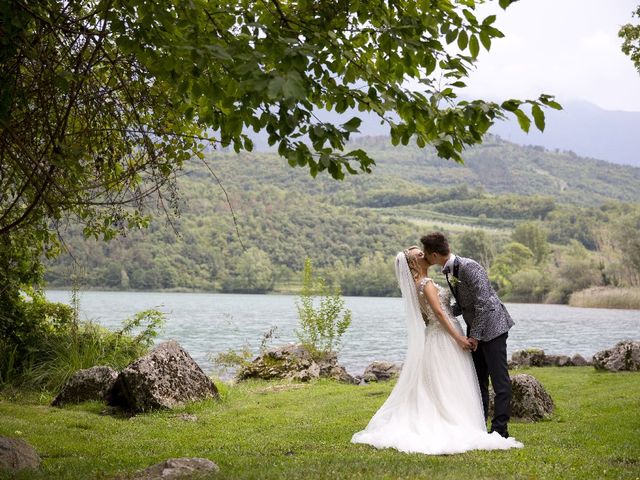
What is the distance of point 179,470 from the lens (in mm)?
6395

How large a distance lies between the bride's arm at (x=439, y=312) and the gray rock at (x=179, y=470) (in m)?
4.21

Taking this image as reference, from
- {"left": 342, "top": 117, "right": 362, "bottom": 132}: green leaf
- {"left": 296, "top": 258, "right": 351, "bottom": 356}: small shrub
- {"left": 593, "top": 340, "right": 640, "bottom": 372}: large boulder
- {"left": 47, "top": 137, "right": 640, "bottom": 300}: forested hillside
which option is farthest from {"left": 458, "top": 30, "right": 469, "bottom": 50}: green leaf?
{"left": 47, "top": 137, "right": 640, "bottom": 300}: forested hillside

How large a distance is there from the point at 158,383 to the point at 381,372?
1075cm

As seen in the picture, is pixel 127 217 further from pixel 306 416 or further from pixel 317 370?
pixel 317 370

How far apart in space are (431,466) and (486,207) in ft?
623

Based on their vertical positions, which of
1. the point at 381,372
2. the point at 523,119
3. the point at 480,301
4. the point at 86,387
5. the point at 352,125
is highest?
the point at 523,119

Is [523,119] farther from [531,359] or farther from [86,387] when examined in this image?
[531,359]

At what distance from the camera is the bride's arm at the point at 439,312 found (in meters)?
9.73

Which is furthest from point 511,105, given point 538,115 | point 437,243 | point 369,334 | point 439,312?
point 369,334

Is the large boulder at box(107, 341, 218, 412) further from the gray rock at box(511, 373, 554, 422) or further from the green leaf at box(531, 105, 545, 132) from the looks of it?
the green leaf at box(531, 105, 545, 132)

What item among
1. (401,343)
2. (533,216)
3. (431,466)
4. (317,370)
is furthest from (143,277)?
(533,216)

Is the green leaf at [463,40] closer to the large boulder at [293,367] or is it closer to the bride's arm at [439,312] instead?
the bride's arm at [439,312]

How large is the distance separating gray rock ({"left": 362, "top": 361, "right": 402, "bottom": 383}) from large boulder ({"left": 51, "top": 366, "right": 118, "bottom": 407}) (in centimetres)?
1000

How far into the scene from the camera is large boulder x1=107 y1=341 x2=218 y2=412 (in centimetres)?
1309
